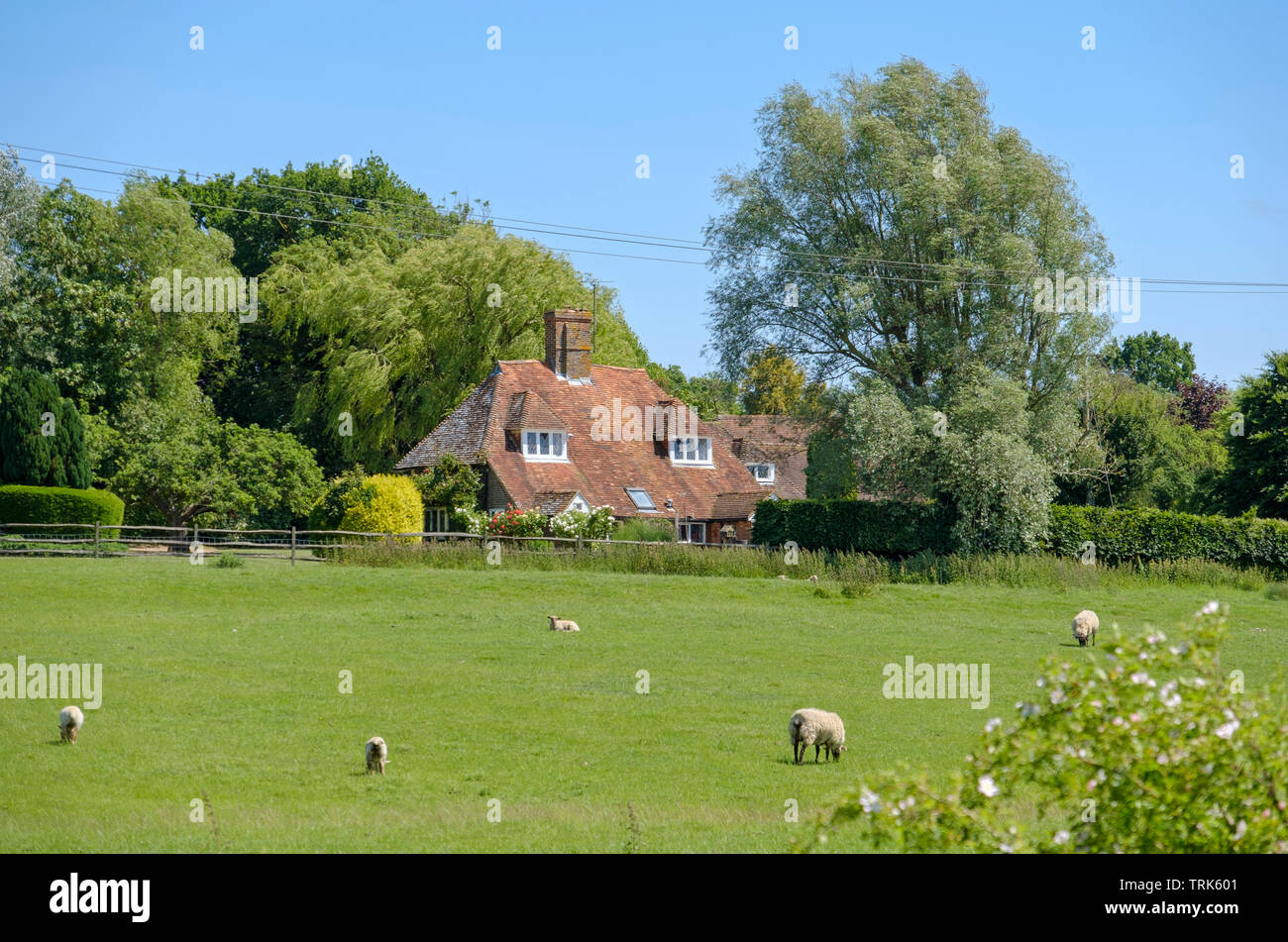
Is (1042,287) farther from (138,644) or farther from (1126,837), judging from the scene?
(1126,837)

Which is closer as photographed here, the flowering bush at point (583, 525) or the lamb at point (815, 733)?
the lamb at point (815, 733)

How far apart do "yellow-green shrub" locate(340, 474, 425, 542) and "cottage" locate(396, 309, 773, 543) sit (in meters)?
5.26

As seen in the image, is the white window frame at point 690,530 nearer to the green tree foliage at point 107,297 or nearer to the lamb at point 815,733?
the green tree foliage at point 107,297

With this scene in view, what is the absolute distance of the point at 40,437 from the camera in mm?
44594

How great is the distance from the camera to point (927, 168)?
4691cm

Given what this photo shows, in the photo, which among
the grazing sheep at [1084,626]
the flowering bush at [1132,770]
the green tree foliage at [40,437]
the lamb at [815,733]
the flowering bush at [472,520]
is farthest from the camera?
the flowering bush at [472,520]

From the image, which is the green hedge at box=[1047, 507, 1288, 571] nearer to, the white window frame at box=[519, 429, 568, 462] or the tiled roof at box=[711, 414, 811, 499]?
the tiled roof at box=[711, 414, 811, 499]

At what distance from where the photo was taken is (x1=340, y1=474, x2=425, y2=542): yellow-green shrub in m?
47.7

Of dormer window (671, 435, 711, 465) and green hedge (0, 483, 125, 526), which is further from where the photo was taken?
dormer window (671, 435, 711, 465)

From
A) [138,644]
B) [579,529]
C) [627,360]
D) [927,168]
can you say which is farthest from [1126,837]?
[627,360]

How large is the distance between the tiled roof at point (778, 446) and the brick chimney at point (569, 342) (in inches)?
350

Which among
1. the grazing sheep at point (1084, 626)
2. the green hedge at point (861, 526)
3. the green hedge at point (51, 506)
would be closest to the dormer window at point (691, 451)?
the green hedge at point (861, 526)

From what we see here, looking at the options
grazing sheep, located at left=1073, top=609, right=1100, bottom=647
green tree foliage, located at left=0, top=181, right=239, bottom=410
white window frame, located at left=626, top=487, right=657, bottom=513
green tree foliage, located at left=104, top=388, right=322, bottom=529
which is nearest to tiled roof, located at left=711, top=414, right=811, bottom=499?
white window frame, located at left=626, top=487, right=657, bottom=513

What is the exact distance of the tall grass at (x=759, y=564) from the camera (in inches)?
1560
